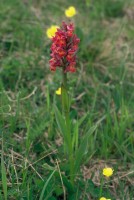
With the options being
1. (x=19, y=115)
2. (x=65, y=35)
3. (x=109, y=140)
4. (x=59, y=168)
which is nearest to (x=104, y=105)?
(x=109, y=140)

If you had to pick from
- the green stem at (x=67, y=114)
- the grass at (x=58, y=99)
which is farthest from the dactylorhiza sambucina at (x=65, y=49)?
the grass at (x=58, y=99)

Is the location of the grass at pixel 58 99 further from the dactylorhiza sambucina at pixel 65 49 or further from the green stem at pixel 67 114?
the dactylorhiza sambucina at pixel 65 49

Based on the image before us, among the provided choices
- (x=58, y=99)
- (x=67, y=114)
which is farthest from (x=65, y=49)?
(x=58, y=99)

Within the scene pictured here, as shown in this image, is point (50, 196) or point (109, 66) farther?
point (109, 66)

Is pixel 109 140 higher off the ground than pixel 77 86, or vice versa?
pixel 77 86

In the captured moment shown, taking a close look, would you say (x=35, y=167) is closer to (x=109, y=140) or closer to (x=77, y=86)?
(x=109, y=140)
